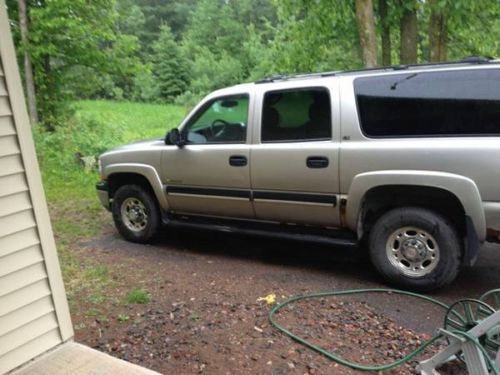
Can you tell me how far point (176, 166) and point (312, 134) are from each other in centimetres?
167

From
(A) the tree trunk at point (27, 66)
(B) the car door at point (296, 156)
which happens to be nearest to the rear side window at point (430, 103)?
(B) the car door at point (296, 156)

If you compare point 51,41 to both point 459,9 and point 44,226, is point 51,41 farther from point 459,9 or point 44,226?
point 44,226

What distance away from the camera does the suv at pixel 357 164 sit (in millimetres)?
4129

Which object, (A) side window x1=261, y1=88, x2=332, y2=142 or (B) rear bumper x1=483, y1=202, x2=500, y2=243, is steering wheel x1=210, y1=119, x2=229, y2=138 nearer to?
(A) side window x1=261, y1=88, x2=332, y2=142

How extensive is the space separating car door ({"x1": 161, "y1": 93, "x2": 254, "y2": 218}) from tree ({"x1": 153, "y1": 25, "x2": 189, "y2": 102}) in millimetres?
33145

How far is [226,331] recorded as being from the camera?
377cm

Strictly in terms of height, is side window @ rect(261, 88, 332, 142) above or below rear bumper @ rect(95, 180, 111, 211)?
above

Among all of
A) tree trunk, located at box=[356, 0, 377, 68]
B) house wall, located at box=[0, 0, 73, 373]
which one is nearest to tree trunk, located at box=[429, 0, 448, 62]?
tree trunk, located at box=[356, 0, 377, 68]

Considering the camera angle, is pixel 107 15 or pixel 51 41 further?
pixel 107 15

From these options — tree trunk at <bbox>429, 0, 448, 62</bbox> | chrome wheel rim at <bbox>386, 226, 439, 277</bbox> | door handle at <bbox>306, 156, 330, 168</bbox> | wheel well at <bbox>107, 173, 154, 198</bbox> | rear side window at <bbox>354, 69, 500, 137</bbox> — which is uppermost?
tree trunk at <bbox>429, 0, 448, 62</bbox>

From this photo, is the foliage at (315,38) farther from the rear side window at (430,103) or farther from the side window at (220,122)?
the rear side window at (430,103)

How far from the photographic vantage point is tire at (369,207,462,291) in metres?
4.29

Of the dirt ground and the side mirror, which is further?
the side mirror

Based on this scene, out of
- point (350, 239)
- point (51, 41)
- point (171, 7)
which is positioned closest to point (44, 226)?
point (350, 239)
